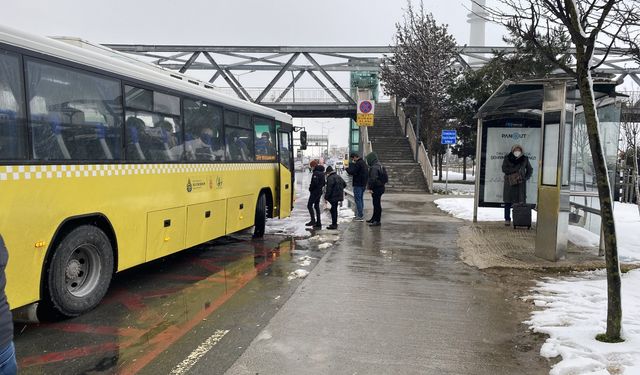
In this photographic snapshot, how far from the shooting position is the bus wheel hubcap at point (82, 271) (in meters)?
5.30

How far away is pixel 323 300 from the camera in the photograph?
233 inches

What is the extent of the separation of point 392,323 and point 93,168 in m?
3.73

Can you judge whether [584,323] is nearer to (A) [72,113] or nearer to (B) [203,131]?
(A) [72,113]

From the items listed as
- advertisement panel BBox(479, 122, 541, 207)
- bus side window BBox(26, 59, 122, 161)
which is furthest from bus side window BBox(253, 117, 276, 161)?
advertisement panel BBox(479, 122, 541, 207)

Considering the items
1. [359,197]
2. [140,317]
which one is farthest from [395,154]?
[140,317]

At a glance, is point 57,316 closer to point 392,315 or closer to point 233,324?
point 233,324

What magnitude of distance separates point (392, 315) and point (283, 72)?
30.9 meters

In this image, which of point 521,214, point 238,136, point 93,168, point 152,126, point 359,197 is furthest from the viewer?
point 359,197

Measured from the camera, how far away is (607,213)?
4457mm

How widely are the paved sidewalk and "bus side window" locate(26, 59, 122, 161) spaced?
Answer: 281 centimetres

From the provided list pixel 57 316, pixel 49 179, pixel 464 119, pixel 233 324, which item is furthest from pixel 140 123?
pixel 464 119

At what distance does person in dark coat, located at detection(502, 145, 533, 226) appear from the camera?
11117 millimetres

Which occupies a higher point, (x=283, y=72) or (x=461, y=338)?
(x=283, y=72)

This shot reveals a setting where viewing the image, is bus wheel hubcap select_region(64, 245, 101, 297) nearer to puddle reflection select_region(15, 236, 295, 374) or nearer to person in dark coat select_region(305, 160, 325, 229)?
puddle reflection select_region(15, 236, 295, 374)
